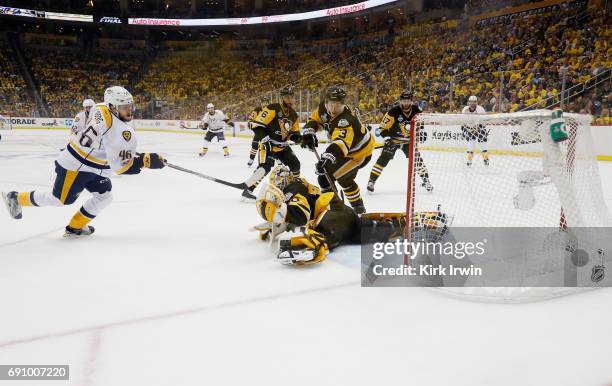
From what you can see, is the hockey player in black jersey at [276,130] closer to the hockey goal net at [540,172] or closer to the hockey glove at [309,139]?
the hockey glove at [309,139]

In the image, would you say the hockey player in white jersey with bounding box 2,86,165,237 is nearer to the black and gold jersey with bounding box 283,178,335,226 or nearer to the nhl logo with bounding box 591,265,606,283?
the black and gold jersey with bounding box 283,178,335,226

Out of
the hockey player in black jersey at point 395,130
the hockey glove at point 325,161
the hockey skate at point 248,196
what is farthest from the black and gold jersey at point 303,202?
the hockey player in black jersey at point 395,130

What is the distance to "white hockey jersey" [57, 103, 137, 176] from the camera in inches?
119

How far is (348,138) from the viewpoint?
3.34m

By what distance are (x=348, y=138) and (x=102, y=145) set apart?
171cm

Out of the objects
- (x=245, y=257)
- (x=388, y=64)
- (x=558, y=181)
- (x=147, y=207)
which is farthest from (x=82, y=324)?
(x=388, y=64)

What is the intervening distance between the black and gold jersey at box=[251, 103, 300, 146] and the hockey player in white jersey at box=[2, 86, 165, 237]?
74.1 inches

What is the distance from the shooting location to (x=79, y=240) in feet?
10.5

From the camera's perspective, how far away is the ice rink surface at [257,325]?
1.50 m

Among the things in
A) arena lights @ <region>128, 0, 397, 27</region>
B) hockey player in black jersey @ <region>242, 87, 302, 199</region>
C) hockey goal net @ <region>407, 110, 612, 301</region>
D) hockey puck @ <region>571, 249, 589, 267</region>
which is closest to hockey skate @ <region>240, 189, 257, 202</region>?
hockey player in black jersey @ <region>242, 87, 302, 199</region>

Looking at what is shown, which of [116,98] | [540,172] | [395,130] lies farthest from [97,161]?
[395,130]

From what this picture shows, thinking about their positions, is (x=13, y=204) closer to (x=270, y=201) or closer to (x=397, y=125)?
(x=270, y=201)

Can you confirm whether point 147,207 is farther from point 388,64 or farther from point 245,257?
point 388,64

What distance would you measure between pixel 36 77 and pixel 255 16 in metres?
12.2
